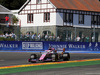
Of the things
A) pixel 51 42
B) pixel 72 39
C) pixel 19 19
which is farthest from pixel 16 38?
pixel 19 19

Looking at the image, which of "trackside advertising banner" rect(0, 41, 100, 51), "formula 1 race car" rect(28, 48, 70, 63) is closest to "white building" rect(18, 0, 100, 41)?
"trackside advertising banner" rect(0, 41, 100, 51)

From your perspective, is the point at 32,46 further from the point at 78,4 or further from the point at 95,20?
the point at 95,20

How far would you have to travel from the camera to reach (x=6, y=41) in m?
38.0

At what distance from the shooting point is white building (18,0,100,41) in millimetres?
49384

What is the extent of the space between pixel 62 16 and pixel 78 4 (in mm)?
5107

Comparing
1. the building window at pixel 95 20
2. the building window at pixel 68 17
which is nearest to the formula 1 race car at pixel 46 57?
the building window at pixel 68 17

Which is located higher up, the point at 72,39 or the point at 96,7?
the point at 96,7

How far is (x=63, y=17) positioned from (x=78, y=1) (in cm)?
582

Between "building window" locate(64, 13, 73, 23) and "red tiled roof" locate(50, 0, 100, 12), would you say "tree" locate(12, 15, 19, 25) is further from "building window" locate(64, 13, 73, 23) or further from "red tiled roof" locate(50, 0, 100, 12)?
"building window" locate(64, 13, 73, 23)

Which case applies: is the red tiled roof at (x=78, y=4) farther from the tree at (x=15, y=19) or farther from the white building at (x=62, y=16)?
the tree at (x=15, y=19)

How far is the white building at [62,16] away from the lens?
1944 inches

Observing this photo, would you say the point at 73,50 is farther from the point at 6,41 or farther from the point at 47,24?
the point at 47,24

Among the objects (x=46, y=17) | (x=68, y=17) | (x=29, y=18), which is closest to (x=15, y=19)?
(x=29, y=18)

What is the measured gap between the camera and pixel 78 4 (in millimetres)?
53438
